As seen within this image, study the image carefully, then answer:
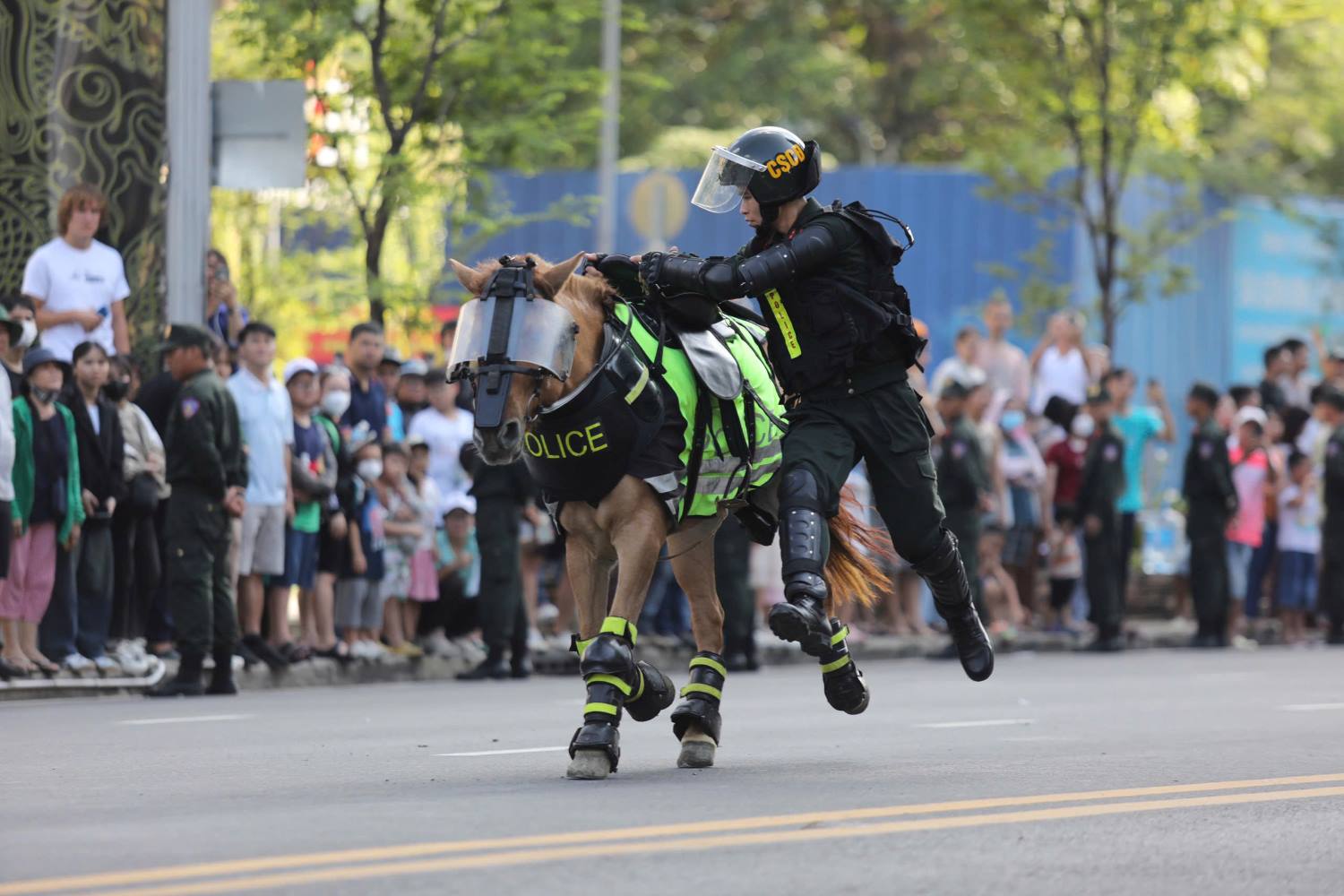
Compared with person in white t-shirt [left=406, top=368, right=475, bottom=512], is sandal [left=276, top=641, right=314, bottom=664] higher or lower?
lower

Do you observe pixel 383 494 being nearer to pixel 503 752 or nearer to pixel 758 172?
pixel 503 752

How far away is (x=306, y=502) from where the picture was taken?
16.2 m

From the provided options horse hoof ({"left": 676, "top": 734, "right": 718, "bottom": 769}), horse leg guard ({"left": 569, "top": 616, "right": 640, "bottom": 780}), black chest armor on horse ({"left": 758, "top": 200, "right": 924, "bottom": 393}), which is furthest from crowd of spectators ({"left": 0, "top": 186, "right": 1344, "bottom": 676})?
horse leg guard ({"left": 569, "top": 616, "right": 640, "bottom": 780})

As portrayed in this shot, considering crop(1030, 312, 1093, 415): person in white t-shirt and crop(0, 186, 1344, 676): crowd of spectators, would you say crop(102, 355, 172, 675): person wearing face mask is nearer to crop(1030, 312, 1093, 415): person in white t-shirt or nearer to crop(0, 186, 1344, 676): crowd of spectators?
crop(0, 186, 1344, 676): crowd of spectators

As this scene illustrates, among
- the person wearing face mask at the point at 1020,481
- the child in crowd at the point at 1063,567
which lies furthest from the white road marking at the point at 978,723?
the child in crowd at the point at 1063,567

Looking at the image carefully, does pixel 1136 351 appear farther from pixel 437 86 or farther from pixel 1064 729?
pixel 1064 729

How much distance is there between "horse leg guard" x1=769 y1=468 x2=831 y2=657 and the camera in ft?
28.5

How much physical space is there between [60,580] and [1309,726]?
7310 mm

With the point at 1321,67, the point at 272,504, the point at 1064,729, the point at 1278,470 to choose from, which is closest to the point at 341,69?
the point at 272,504

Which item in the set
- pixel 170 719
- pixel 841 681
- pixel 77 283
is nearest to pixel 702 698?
pixel 841 681

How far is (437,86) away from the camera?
68.4ft

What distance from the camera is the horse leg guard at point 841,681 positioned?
9594 millimetres

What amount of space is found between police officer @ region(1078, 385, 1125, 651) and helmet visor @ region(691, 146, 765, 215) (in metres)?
12.0

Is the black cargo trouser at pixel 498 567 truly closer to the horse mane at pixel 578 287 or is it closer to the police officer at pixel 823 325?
the police officer at pixel 823 325
